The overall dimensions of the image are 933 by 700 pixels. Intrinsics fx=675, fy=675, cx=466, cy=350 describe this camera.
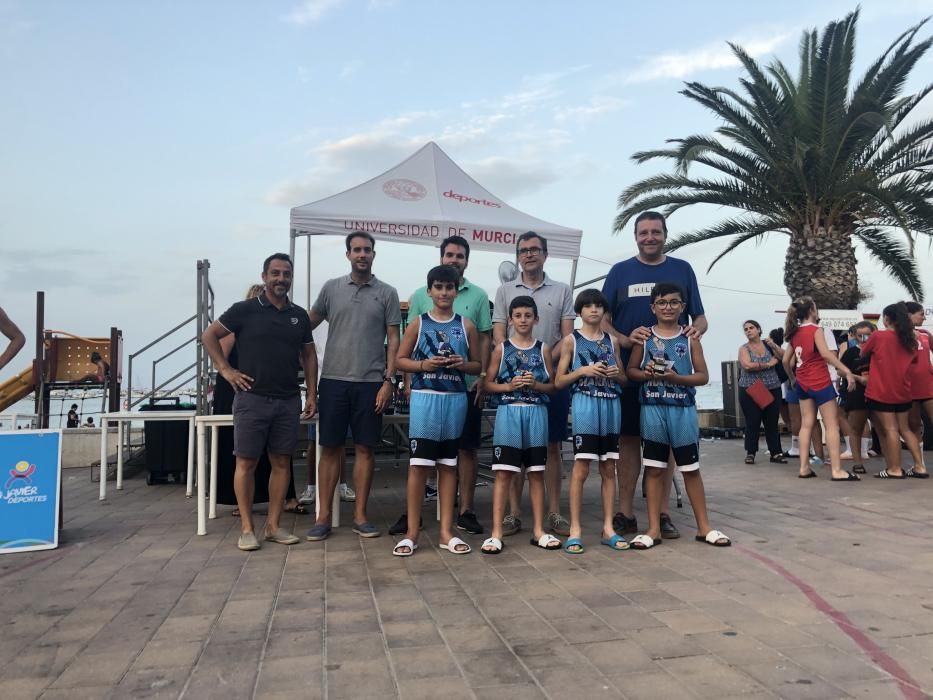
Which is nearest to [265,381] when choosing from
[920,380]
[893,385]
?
[893,385]

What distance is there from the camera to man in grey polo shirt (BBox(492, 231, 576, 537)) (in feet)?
14.6

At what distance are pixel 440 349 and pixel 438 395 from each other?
275 mm

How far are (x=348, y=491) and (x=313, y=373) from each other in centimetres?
221

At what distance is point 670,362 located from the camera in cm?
399

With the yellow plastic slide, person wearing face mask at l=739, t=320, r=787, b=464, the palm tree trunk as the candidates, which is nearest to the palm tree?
the palm tree trunk

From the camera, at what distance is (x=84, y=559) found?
3945mm

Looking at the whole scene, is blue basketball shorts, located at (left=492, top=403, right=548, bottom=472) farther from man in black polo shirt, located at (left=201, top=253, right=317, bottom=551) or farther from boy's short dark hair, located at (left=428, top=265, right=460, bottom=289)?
man in black polo shirt, located at (left=201, top=253, right=317, bottom=551)

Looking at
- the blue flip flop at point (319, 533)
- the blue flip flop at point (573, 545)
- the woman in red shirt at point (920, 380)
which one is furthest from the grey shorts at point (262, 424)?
the woman in red shirt at point (920, 380)

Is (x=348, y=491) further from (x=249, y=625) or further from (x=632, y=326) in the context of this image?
(x=249, y=625)

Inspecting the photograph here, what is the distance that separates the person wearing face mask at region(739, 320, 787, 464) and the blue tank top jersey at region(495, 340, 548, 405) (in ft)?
17.2

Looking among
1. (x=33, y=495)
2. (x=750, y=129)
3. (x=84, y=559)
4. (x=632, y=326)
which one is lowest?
(x=84, y=559)

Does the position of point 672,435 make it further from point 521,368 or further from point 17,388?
point 17,388

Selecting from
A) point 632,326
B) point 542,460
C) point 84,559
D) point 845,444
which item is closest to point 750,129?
point 845,444

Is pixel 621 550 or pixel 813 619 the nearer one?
pixel 813 619
